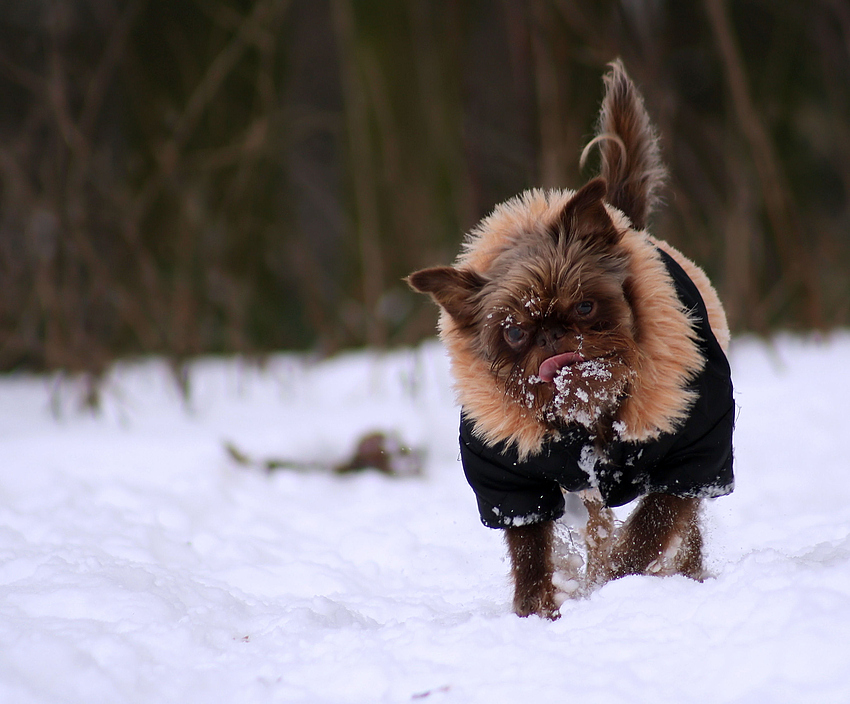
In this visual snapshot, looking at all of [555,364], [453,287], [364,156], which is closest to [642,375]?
[555,364]

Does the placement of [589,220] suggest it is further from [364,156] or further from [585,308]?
[364,156]

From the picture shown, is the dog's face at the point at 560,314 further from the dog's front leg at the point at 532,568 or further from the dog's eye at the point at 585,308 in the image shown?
the dog's front leg at the point at 532,568

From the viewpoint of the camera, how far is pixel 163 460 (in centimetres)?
565

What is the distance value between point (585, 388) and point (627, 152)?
1.51 meters

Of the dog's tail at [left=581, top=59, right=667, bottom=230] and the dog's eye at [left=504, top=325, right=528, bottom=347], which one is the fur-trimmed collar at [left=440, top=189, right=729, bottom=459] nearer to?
the dog's eye at [left=504, top=325, right=528, bottom=347]

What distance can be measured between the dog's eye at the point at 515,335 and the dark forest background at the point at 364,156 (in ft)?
13.3

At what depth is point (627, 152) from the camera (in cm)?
392

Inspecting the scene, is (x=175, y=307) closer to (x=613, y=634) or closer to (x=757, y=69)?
(x=613, y=634)

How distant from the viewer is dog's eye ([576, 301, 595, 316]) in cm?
295

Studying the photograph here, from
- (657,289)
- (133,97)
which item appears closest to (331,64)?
(133,97)

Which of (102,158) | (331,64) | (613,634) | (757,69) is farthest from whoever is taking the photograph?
(331,64)

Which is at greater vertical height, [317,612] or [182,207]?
[182,207]

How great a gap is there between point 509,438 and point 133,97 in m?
6.53

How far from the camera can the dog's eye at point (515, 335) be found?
297 centimetres
